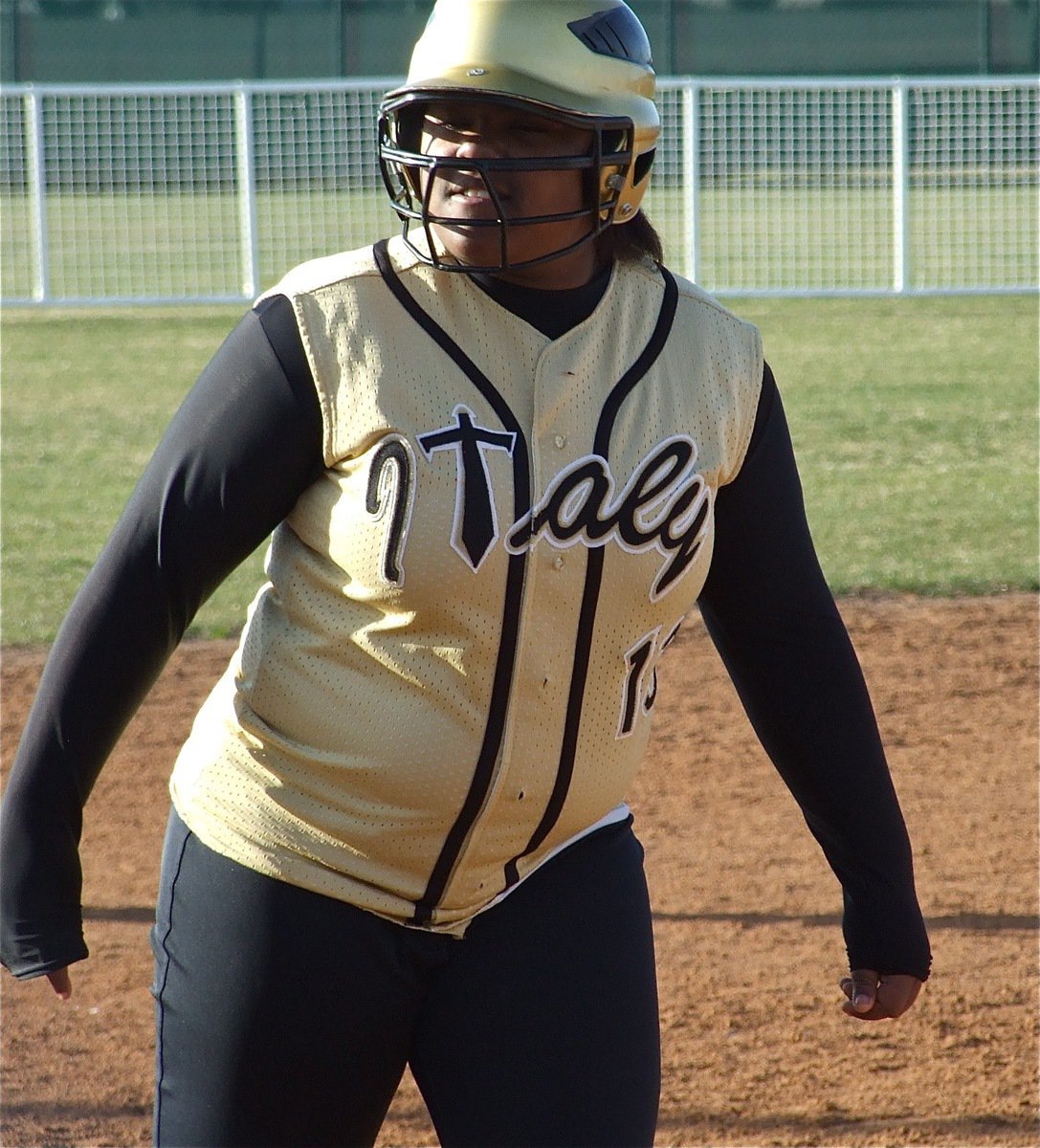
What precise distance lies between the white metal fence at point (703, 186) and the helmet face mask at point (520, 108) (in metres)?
16.0

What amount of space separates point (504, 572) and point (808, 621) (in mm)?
542

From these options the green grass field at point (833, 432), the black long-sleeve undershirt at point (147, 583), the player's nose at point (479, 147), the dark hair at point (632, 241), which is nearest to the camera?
the black long-sleeve undershirt at point (147, 583)

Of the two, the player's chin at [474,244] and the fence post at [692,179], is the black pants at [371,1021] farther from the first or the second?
the fence post at [692,179]

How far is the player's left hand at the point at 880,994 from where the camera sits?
7.77 ft

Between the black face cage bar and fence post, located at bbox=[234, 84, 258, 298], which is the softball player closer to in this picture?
the black face cage bar

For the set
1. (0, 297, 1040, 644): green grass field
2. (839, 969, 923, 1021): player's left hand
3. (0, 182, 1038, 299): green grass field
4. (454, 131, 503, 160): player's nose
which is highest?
(454, 131, 503, 160): player's nose

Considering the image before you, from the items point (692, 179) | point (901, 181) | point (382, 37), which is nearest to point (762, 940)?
point (692, 179)

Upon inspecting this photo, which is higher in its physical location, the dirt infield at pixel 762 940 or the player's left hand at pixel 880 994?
the player's left hand at pixel 880 994

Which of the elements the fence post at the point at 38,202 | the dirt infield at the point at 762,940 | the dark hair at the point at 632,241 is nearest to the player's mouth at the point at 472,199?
the dark hair at the point at 632,241

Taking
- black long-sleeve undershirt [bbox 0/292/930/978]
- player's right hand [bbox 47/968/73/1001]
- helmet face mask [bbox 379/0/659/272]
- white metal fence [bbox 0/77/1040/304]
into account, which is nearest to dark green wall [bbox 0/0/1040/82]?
white metal fence [bbox 0/77/1040/304]

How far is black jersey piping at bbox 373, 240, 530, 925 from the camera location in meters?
1.95

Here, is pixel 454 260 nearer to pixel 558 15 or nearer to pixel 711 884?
pixel 558 15

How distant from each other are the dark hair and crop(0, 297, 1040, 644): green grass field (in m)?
5.09

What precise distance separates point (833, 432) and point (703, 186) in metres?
10.0
